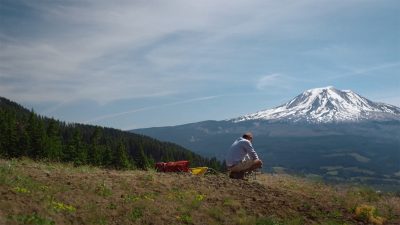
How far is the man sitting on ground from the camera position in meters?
20.0

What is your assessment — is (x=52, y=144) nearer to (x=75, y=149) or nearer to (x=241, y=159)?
(x=75, y=149)

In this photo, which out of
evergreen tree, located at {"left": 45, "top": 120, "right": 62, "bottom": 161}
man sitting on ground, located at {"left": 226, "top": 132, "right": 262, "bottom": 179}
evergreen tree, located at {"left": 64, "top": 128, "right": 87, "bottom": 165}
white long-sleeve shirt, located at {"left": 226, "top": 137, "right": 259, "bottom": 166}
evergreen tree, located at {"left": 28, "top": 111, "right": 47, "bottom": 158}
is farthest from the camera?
evergreen tree, located at {"left": 64, "top": 128, "right": 87, "bottom": 165}

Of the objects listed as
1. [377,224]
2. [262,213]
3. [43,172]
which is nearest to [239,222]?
[262,213]

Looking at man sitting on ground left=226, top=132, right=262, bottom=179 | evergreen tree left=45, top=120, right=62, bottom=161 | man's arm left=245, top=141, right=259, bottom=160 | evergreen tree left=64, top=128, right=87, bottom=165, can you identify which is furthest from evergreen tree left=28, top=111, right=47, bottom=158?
man's arm left=245, top=141, right=259, bottom=160

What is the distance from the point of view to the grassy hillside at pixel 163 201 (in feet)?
44.0

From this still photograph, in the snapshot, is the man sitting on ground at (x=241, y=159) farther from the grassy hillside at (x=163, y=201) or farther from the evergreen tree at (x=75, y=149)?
the evergreen tree at (x=75, y=149)

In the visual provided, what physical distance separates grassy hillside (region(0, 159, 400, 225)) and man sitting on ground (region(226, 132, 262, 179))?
122cm

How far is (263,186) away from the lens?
18.5 metres

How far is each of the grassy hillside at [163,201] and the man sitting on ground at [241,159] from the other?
1217 mm

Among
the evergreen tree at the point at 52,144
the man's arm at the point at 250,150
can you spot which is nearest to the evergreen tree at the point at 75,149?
the evergreen tree at the point at 52,144

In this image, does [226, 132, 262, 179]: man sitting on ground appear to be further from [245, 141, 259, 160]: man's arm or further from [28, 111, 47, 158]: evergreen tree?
[28, 111, 47, 158]: evergreen tree

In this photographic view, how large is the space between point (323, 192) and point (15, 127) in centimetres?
8085

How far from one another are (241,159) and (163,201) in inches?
229

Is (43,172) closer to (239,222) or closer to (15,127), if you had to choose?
(239,222)
